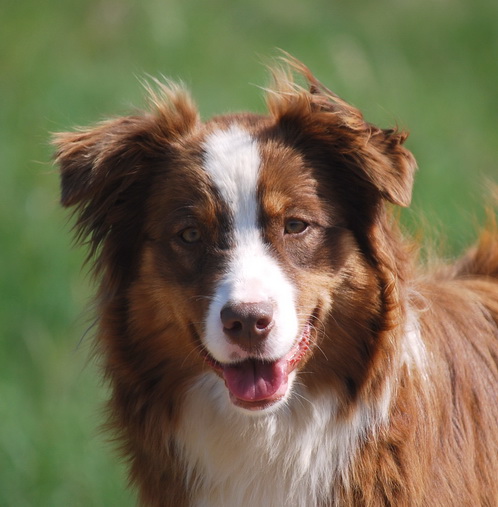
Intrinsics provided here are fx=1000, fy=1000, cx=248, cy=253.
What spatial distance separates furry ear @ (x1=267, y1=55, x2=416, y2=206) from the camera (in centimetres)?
415

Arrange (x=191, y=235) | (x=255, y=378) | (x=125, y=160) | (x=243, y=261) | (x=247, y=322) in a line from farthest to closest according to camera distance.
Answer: (x=125, y=160) → (x=191, y=235) → (x=255, y=378) → (x=243, y=261) → (x=247, y=322)

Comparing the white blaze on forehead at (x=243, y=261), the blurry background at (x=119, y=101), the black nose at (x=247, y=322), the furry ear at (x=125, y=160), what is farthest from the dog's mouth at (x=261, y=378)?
the blurry background at (x=119, y=101)

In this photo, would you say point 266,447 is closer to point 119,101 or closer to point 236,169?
point 236,169

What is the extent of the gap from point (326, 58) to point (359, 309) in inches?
295

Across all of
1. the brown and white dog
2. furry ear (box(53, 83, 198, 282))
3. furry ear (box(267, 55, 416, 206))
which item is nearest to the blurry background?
furry ear (box(53, 83, 198, 282))

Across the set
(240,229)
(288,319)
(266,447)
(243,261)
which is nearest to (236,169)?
(240,229)

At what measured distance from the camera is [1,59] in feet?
35.4

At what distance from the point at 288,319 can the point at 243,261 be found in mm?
305

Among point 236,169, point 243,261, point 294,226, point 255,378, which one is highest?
point 236,169

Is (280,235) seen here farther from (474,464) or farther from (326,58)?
(326,58)

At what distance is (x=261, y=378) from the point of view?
4141 millimetres

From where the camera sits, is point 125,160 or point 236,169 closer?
A: point 236,169

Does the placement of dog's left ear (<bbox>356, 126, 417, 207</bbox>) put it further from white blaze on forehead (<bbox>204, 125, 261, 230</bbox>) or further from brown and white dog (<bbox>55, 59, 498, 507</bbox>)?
white blaze on forehead (<bbox>204, 125, 261, 230</bbox>)

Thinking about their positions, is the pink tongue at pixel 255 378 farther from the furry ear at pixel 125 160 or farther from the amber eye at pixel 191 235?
the furry ear at pixel 125 160
